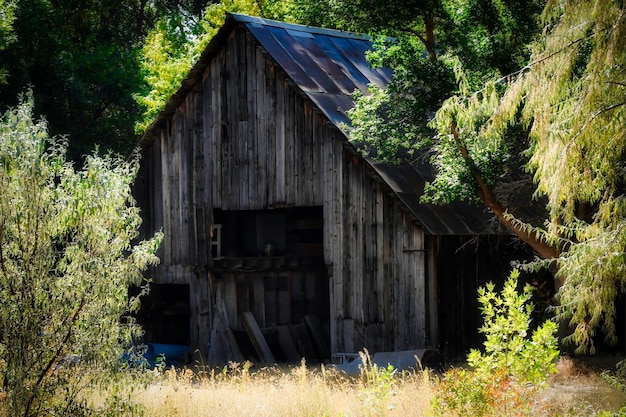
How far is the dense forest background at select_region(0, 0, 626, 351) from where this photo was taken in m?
10.7

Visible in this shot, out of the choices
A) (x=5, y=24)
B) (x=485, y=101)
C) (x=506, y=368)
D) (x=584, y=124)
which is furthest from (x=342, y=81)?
(x=506, y=368)

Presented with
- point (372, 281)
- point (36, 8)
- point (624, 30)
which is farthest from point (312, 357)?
point (36, 8)

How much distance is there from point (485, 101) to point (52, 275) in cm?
515

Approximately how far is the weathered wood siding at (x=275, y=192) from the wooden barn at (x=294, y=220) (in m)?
0.02

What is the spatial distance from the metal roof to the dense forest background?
2.45ft

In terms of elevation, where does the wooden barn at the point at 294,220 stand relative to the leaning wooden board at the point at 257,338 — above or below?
above

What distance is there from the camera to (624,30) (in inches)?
404

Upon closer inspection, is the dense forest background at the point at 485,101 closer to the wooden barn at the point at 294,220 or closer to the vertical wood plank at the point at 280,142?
the wooden barn at the point at 294,220

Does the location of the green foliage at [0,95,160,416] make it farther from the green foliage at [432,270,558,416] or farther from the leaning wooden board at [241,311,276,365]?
the leaning wooden board at [241,311,276,365]

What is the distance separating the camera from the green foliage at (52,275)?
35.7 feet

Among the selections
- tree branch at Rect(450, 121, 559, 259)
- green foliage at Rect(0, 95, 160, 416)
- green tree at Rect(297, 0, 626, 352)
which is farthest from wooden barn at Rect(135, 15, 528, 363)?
green foliage at Rect(0, 95, 160, 416)

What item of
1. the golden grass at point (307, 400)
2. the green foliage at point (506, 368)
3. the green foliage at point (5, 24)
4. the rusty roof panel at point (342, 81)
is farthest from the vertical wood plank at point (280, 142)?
the green foliage at point (506, 368)

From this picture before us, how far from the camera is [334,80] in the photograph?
2047cm

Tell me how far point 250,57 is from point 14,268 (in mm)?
10001
